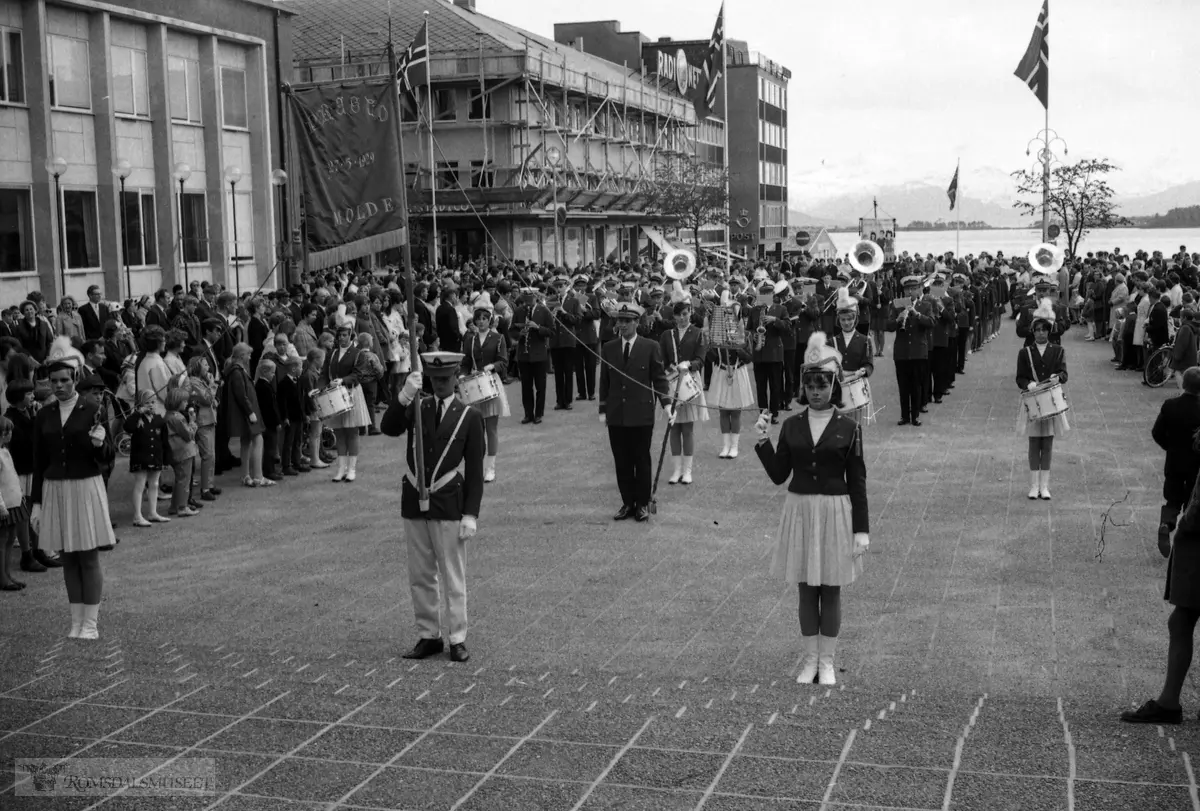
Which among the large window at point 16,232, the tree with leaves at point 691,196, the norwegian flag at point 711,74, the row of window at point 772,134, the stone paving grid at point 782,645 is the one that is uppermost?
the row of window at point 772,134

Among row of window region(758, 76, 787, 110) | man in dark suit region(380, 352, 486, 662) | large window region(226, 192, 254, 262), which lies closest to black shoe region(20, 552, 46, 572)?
man in dark suit region(380, 352, 486, 662)

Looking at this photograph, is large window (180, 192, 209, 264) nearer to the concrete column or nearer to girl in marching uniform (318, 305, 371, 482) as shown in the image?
the concrete column

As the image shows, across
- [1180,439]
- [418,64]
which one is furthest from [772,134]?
[1180,439]

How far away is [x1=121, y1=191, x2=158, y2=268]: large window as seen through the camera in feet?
98.1

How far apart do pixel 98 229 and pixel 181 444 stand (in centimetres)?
1781

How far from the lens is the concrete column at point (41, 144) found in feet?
87.9

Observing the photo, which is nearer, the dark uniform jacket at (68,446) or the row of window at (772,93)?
the dark uniform jacket at (68,446)

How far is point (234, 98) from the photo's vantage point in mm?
33625

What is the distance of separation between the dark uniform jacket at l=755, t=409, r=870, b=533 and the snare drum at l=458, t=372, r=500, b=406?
6627mm

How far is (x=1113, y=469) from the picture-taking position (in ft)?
48.5

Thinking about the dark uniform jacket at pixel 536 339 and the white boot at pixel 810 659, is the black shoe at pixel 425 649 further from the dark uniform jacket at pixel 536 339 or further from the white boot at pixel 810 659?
the dark uniform jacket at pixel 536 339

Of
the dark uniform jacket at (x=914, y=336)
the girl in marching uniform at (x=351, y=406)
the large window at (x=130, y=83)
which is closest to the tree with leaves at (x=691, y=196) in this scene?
the large window at (x=130, y=83)

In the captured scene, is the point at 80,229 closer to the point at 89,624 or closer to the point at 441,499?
the point at 89,624

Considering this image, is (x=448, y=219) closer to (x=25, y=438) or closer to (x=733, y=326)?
(x=733, y=326)
